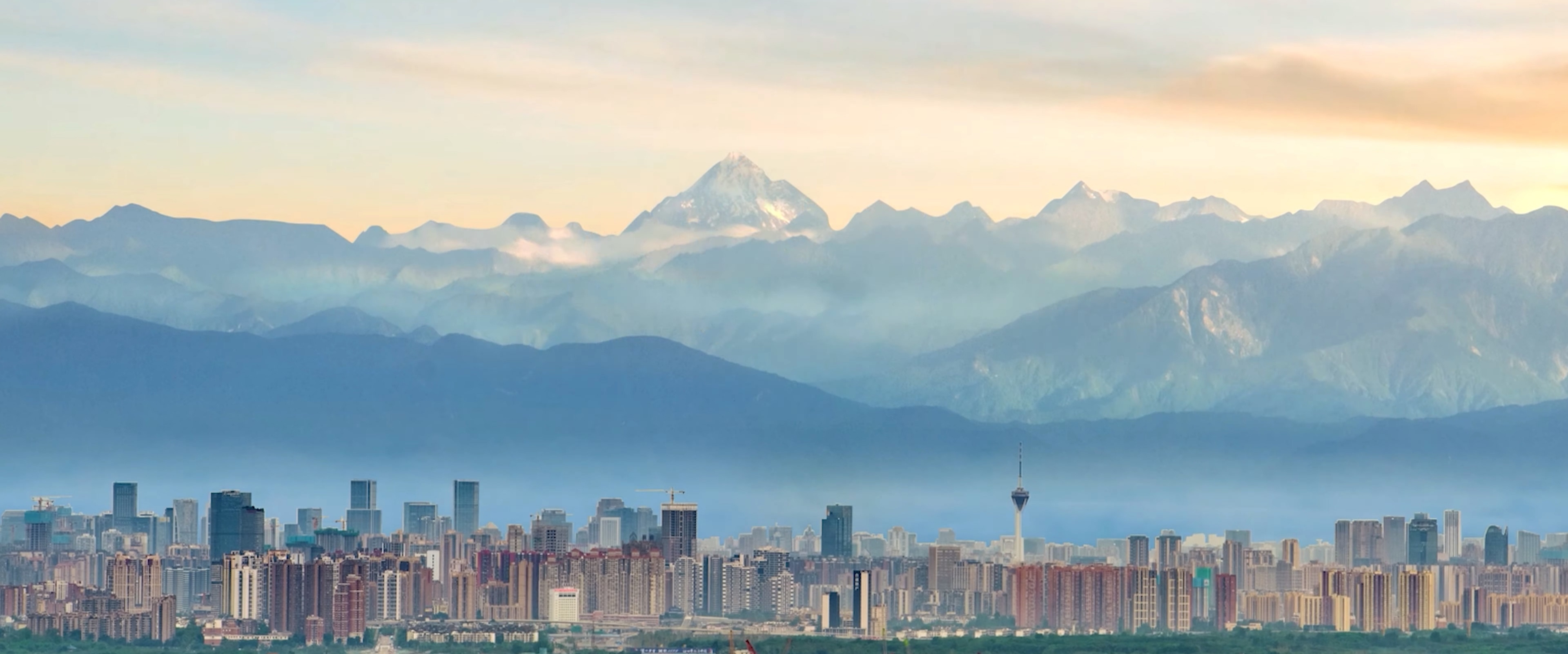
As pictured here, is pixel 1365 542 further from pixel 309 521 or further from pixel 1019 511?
pixel 309 521

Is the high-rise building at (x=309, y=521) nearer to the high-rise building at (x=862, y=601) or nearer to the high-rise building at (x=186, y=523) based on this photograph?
the high-rise building at (x=186, y=523)

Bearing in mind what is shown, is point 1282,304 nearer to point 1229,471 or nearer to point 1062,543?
point 1229,471

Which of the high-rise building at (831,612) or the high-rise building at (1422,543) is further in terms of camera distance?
the high-rise building at (1422,543)

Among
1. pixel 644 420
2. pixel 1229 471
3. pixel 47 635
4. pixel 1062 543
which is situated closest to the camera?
pixel 47 635

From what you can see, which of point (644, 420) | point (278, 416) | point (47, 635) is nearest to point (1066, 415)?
point (644, 420)

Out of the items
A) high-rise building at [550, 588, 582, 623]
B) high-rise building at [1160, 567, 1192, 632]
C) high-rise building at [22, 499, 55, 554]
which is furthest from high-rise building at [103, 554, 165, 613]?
high-rise building at [1160, 567, 1192, 632]

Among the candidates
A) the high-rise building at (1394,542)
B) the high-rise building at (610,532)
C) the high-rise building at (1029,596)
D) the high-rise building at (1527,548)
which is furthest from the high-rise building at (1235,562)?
the high-rise building at (610,532)

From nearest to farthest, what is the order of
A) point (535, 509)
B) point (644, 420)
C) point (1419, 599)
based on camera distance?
point (1419, 599)
point (535, 509)
point (644, 420)
